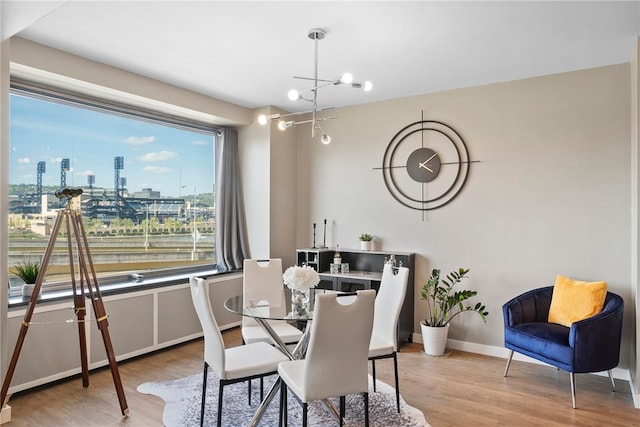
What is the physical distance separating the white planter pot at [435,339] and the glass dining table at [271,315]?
1.49 metres

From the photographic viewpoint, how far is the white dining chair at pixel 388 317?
3.05 metres

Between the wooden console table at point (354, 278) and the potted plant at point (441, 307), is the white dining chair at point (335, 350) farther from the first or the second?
the wooden console table at point (354, 278)

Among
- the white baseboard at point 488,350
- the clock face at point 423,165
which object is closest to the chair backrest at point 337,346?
the white baseboard at point 488,350

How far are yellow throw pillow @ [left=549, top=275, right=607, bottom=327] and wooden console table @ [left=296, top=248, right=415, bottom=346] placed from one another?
1.40 metres

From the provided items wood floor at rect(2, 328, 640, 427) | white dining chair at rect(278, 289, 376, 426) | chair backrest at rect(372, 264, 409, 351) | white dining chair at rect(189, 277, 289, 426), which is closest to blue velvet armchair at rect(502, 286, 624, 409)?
wood floor at rect(2, 328, 640, 427)

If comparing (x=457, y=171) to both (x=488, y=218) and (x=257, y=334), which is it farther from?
(x=257, y=334)

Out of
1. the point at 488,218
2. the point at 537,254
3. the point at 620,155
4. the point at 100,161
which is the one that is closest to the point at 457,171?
the point at 488,218

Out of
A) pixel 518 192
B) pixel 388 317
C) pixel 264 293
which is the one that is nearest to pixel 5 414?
pixel 264 293

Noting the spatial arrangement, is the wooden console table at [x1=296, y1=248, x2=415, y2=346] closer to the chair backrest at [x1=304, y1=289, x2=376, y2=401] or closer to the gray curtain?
the gray curtain

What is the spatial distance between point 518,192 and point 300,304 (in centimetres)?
257

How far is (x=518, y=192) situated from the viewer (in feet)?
13.7

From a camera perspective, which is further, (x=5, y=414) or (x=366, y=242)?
(x=366, y=242)

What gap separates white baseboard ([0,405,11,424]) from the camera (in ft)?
9.37

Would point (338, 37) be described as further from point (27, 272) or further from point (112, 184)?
point (27, 272)
